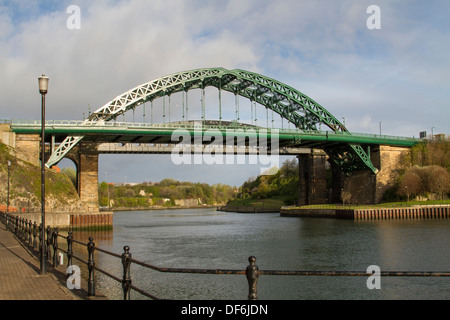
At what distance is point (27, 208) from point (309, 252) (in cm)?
2812

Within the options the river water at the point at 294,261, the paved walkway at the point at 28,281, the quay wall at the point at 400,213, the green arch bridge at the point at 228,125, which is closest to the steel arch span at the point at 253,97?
the green arch bridge at the point at 228,125

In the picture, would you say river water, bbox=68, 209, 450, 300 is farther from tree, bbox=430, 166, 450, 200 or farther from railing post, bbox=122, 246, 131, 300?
tree, bbox=430, 166, 450, 200

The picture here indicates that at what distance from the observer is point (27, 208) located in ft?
137

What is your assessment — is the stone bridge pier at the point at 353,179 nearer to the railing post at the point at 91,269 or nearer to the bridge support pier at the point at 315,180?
the bridge support pier at the point at 315,180

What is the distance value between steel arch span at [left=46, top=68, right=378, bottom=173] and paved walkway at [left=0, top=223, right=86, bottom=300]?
3976cm

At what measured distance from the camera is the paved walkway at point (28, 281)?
8844 millimetres

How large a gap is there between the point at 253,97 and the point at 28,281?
192 ft

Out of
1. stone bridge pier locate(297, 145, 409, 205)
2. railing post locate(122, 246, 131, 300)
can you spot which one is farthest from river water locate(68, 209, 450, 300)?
stone bridge pier locate(297, 145, 409, 205)

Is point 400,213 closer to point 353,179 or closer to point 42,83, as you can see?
point 353,179

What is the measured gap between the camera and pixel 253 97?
66.9m

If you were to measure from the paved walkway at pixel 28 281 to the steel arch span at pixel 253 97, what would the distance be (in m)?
39.8
